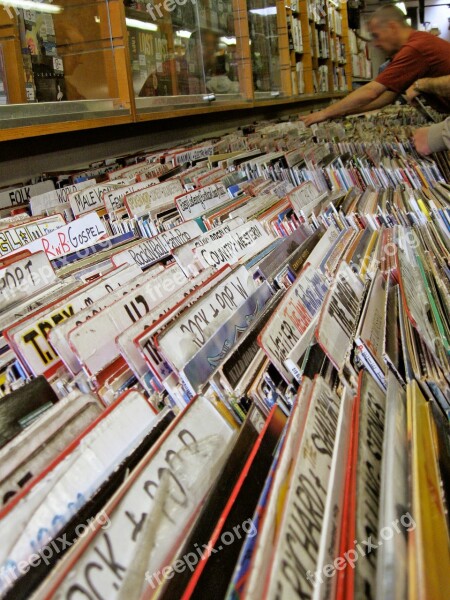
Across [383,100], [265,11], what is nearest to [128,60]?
[383,100]

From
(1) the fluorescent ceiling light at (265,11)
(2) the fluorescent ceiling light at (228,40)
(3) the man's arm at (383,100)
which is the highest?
(1) the fluorescent ceiling light at (265,11)

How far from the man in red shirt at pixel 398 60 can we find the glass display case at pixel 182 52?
2.41 feet

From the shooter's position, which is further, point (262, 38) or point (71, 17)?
point (262, 38)

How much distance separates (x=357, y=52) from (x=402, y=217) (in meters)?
7.77

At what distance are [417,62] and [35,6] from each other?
7.16 feet

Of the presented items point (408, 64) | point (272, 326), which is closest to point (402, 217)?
point (272, 326)

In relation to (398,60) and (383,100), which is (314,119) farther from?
(398,60)

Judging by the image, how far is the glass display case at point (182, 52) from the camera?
9.64 feet

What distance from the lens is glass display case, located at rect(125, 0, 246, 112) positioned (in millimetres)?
2938

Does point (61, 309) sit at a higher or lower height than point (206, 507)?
higher

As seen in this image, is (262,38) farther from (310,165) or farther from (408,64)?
(310,165)

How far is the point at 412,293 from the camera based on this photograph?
1.18 m

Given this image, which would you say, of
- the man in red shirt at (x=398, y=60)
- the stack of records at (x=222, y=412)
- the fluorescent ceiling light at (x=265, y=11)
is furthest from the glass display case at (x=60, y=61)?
the fluorescent ceiling light at (x=265, y=11)

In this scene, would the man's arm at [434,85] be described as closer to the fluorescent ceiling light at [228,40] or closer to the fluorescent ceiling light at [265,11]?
the fluorescent ceiling light at [228,40]
